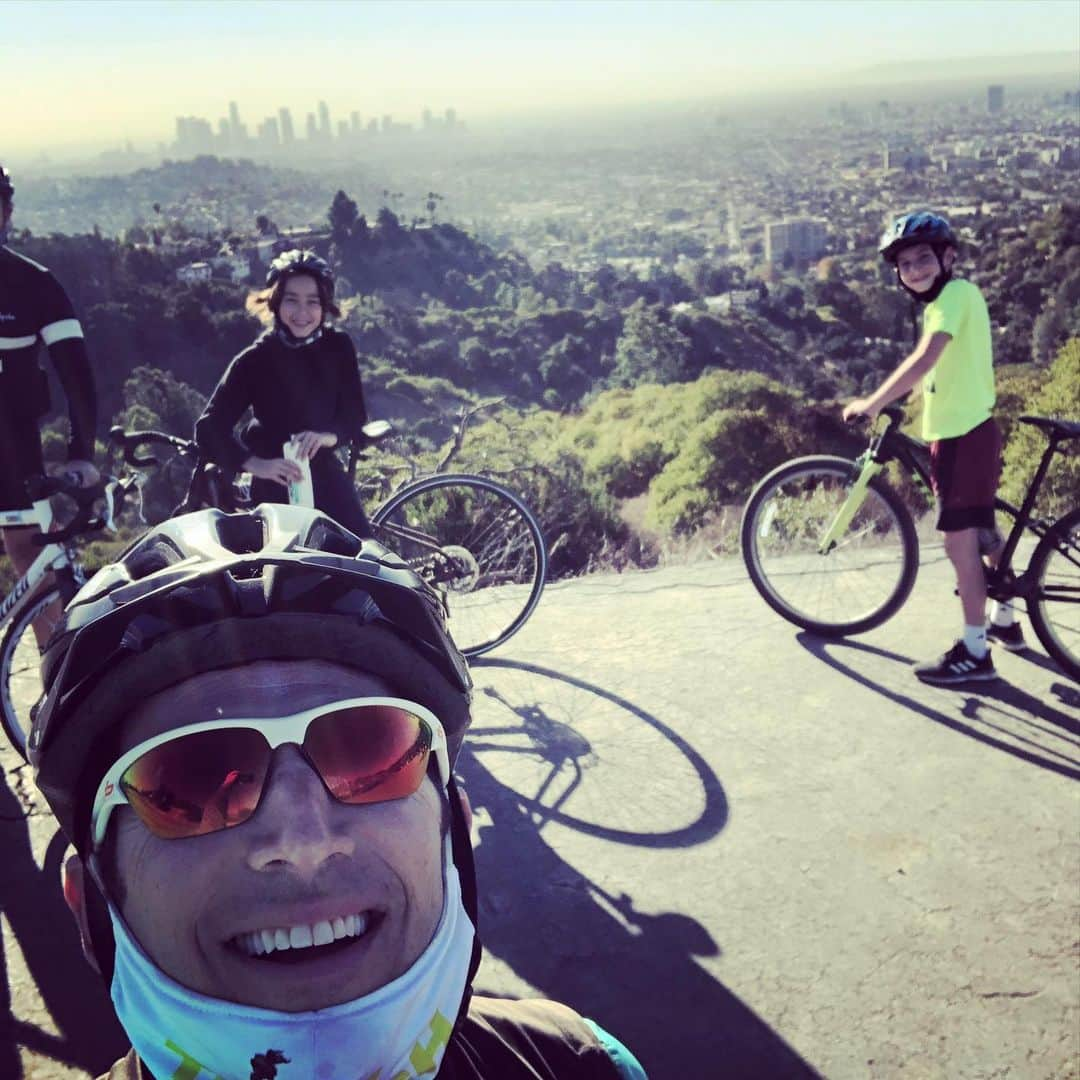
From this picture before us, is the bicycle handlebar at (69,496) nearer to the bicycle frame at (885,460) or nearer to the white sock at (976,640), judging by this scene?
the bicycle frame at (885,460)

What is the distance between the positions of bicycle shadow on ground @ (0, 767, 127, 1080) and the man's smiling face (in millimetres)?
1540

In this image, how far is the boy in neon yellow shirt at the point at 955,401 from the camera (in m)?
3.37

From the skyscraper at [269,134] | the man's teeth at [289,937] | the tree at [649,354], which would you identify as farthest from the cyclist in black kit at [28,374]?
the skyscraper at [269,134]

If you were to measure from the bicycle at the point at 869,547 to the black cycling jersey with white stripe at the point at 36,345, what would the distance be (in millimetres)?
2736

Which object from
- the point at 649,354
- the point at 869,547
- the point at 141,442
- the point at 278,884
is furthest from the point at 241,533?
the point at 649,354

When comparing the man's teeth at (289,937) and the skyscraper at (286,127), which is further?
the skyscraper at (286,127)

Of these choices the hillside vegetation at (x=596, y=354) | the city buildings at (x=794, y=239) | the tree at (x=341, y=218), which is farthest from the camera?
the city buildings at (x=794, y=239)

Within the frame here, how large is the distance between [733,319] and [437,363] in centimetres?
1212

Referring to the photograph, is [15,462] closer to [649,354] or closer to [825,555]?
[825,555]

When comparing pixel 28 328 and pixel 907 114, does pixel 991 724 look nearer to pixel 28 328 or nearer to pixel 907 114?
pixel 28 328

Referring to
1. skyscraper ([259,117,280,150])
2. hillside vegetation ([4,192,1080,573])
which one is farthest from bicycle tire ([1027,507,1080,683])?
skyscraper ([259,117,280,150])

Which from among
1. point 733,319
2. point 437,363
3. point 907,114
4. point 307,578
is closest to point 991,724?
point 307,578

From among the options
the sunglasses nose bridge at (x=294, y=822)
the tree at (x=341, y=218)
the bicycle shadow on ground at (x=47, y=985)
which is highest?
the tree at (x=341, y=218)

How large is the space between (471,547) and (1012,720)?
2354 mm
